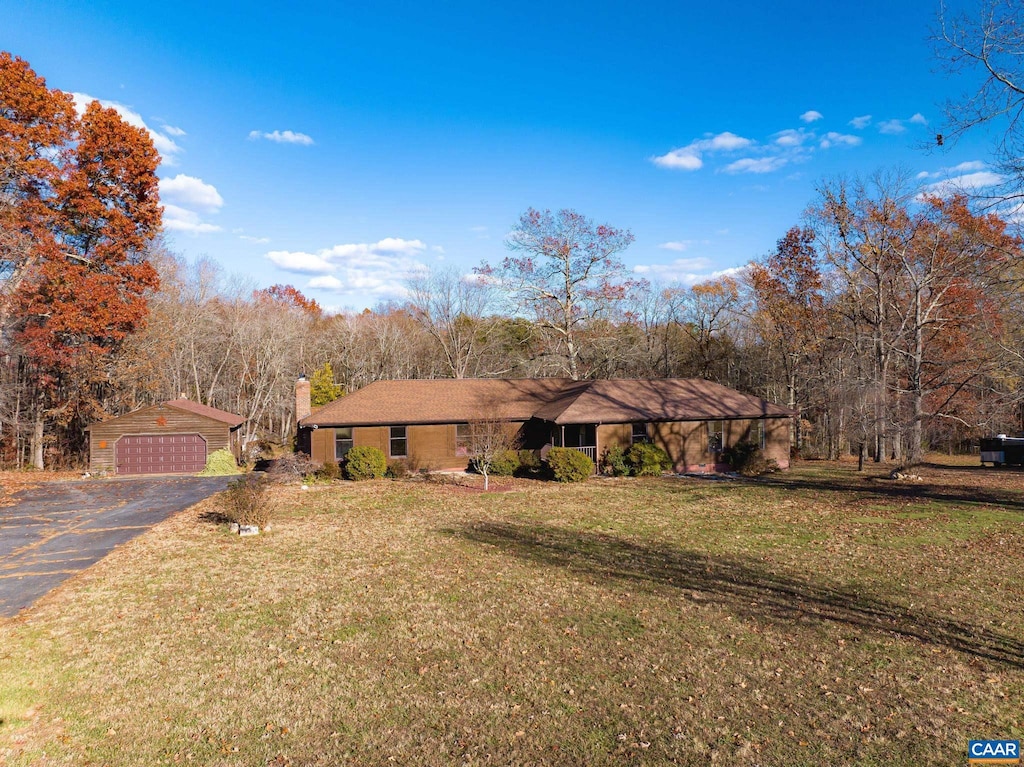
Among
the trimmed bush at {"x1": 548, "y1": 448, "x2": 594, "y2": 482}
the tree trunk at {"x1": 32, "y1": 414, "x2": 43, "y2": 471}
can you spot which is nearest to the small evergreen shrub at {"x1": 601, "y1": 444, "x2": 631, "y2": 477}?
the trimmed bush at {"x1": 548, "y1": 448, "x2": 594, "y2": 482}

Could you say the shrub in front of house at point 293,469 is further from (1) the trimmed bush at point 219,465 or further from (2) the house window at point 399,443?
(1) the trimmed bush at point 219,465

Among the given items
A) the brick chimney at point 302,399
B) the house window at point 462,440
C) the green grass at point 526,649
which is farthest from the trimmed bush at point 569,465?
the brick chimney at point 302,399

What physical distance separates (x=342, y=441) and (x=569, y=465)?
9885mm

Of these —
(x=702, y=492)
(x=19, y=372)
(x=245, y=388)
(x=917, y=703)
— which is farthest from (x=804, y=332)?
(x=19, y=372)

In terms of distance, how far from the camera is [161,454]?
26328 mm

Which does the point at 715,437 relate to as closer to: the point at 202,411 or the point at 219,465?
the point at 219,465

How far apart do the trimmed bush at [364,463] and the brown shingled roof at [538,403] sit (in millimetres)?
1539

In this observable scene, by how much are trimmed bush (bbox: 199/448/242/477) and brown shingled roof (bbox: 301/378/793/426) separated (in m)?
5.12

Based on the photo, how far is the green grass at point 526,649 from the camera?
5.41 metres

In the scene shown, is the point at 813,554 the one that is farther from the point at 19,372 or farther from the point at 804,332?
the point at 19,372

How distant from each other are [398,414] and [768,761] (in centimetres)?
2123

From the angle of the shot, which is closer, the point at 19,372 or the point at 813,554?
the point at 813,554

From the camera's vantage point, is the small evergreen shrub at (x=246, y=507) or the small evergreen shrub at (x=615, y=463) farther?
the small evergreen shrub at (x=615, y=463)

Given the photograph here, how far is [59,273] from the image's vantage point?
24609mm
